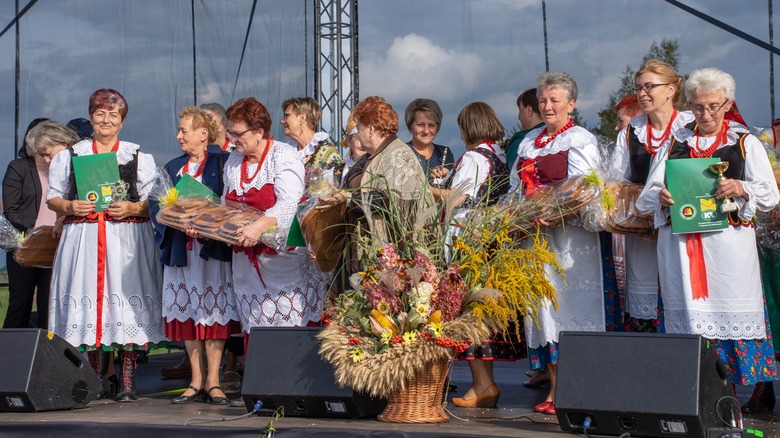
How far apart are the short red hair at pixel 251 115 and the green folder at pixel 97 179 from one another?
2.32ft

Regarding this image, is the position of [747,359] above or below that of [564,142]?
below

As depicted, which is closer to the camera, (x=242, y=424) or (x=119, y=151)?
(x=242, y=424)

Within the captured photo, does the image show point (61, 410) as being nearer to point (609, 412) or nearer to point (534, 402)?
point (534, 402)

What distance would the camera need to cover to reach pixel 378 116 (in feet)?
13.3

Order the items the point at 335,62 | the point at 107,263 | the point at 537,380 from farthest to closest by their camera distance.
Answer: the point at 335,62, the point at 537,380, the point at 107,263

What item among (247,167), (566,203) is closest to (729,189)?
(566,203)

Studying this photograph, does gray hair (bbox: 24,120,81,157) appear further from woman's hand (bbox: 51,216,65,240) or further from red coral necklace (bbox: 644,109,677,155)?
red coral necklace (bbox: 644,109,677,155)

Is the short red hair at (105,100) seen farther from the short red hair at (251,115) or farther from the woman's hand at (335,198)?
the woman's hand at (335,198)

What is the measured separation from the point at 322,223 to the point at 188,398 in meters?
1.20

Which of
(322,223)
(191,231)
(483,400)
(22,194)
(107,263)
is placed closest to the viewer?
(322,223)

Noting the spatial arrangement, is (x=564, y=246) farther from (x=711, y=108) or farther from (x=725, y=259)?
(x=711, y=108)

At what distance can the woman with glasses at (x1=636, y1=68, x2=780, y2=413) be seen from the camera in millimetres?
3842

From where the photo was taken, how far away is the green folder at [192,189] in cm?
463

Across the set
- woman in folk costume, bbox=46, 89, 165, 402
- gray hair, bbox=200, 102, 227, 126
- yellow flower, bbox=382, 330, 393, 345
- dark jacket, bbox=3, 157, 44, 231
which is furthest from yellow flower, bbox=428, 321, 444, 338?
dark jacket, bbox=3, 157, 44, 231
